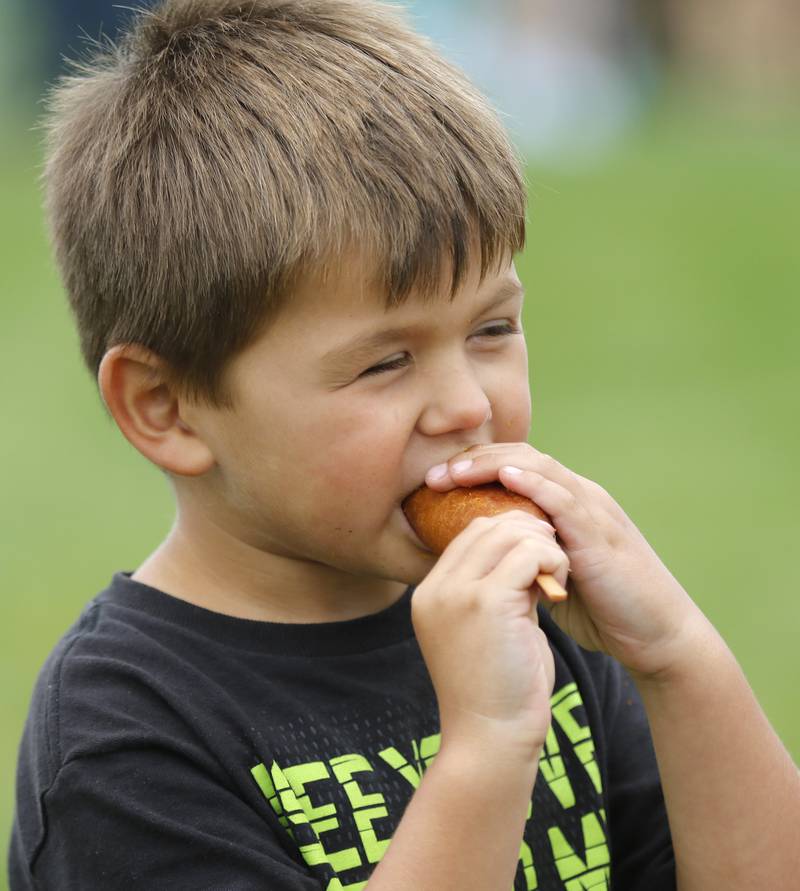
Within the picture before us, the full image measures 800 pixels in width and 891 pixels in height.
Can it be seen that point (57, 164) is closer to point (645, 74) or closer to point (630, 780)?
point (630, 780)

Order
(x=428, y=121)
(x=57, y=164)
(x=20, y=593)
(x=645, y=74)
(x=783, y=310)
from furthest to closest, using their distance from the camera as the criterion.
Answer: (x=645, y=74) < (x=783, y=310) < (x=20, y=593) < (x=57, y=164) < (x=428, y=121)

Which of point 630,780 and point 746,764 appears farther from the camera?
point 630,780

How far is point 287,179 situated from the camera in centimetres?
247

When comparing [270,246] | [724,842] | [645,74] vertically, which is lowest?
[724,842]

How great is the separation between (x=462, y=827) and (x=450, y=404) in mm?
630

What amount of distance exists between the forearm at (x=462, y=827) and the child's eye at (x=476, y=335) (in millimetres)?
589

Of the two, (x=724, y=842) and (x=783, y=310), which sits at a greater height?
(x=783, y=310)

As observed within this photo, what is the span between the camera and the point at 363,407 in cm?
245

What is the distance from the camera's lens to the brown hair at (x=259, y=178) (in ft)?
8.02

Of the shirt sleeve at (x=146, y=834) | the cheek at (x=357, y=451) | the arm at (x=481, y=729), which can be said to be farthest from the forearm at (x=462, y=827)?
the cheek at (x=357, y=451)

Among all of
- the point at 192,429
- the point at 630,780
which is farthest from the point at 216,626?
the point at 630,780

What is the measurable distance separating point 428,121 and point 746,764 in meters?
1.11

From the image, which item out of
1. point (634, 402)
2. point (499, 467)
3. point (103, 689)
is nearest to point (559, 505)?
point (499, 467)

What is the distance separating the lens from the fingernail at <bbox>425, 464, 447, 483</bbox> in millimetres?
2463
